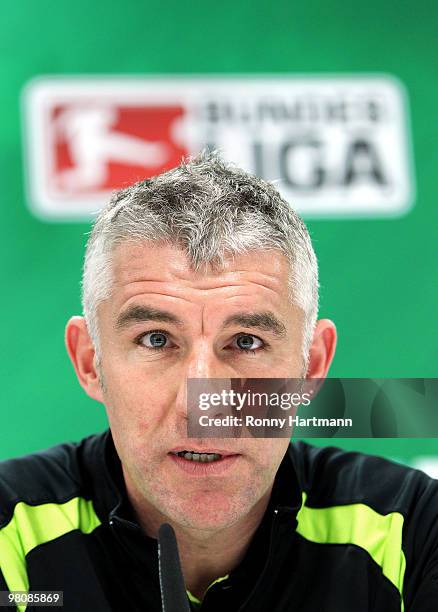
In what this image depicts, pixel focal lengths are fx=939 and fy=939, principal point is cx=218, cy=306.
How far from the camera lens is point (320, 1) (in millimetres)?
1990

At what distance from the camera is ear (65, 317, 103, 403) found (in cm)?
100

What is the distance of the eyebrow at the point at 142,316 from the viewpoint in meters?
0.87

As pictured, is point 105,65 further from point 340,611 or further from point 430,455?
point 340,611

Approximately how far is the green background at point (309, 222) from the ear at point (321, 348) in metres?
0.81

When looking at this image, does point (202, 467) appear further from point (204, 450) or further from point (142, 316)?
point (142, 316)

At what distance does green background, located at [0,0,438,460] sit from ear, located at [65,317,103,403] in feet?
2.56

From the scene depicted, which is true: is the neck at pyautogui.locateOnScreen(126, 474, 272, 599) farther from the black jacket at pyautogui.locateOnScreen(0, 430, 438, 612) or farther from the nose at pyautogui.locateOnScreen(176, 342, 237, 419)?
the nose at pyautogui.locateOnScreen(176, 342, 237, 419)

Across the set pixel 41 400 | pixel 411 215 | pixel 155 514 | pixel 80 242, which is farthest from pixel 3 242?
pixel 155 514

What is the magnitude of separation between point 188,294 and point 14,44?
123cm

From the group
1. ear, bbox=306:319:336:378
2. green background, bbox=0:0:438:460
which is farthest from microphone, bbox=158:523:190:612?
green background, bbox=0:0:438:460

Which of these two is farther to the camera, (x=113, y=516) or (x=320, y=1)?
(x=320, y=1)

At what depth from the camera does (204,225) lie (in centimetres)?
91

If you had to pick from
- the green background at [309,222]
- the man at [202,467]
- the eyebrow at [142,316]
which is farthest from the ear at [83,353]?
the green background at [309,222]

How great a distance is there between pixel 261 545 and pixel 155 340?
28 centimetres
